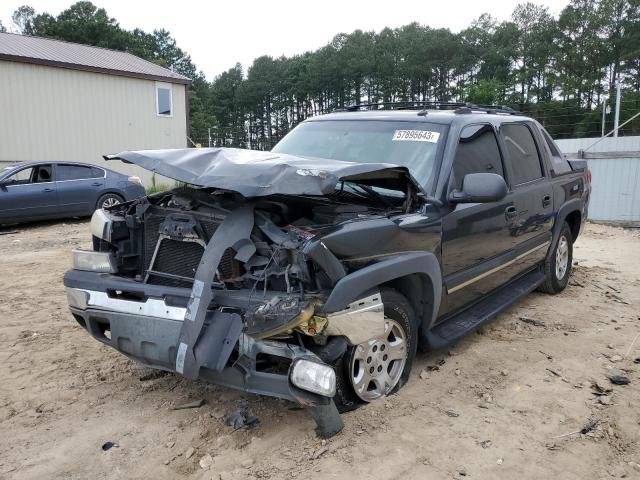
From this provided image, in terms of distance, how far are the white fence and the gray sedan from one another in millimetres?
10320

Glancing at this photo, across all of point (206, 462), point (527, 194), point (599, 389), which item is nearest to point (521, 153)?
point (527, 194)

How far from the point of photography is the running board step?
367cm

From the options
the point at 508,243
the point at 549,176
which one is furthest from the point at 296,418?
the point at 549,176

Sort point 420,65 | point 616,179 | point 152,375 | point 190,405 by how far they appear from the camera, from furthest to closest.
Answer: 1. point 420,65
2. point 616,179
3. point 152,375
4. point 190,405

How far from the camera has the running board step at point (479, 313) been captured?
3670 millimetres

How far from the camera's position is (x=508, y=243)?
4.45 metres

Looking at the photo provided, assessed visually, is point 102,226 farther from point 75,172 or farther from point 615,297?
point 75,172

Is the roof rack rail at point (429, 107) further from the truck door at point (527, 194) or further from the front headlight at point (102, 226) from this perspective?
the front headlight at point (102, 226)

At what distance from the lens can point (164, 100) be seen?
20.8 meters

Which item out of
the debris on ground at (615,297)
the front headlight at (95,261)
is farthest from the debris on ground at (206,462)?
the debris on ground at (615,297)

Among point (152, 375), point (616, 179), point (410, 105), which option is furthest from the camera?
point (616, 179)

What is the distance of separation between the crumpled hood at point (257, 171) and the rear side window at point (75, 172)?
9.17 m

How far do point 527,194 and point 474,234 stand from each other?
110 centimetres

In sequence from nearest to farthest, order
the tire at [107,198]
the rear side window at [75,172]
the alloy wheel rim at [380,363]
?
1. the alloy wheel rim at [380,363]
2. the rear side window at [75,172]
3. the tire at [107,198]
